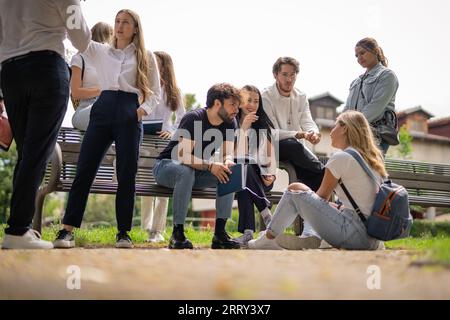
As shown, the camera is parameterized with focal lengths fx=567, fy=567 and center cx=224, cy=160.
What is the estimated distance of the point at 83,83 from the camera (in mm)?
5230

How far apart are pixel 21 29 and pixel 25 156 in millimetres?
927

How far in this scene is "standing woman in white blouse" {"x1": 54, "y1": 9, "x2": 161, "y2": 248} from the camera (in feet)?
15.0

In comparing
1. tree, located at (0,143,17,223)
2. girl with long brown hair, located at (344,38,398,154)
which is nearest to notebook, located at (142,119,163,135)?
girl with long brown hair, located at (344,38,398,154)

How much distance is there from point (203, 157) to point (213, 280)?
9.33ft

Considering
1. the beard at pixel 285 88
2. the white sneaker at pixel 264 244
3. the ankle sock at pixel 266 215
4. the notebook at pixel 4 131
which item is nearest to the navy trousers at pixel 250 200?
the ankle sock at pixel 266 215

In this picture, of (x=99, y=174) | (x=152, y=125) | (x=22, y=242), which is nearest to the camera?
(x=22, y=242)

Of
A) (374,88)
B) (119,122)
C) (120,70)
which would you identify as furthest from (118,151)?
(374,88)

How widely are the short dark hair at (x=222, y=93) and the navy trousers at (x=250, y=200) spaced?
764 millimetres

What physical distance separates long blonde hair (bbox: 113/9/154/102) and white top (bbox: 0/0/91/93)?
0.73m

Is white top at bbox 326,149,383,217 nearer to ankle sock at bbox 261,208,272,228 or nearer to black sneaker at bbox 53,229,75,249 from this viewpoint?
ankle sock at bbox 261,208,272,228

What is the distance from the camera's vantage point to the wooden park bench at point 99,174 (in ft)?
16.5

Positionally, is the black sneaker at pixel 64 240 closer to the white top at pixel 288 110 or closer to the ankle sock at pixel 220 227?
the ankle sock at pixel 220 227

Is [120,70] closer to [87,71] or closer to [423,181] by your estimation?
[87,71]
